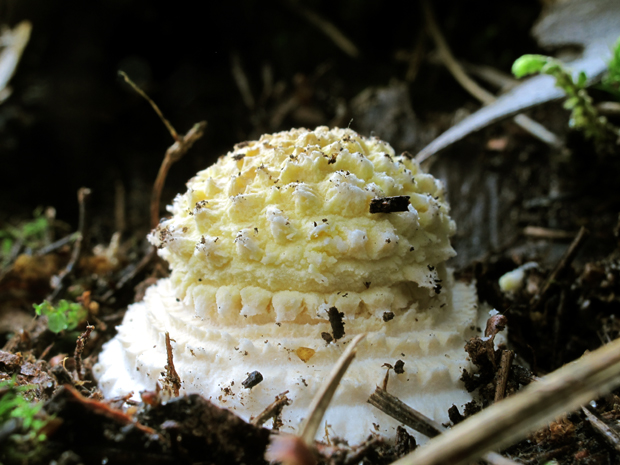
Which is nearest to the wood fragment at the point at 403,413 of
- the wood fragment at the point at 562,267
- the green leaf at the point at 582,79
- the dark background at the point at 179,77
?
the wood fragment at the point at 562,267

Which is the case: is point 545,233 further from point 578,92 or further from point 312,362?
point 312,362

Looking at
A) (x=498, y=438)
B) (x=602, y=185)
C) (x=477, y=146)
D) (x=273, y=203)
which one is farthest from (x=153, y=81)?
(x=498, y=438)

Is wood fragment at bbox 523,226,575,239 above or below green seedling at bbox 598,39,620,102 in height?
below

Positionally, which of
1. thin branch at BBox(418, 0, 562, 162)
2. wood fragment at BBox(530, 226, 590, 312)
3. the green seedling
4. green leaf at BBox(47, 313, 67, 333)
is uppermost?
thin branch at BBox(418, 0, 562, 162)

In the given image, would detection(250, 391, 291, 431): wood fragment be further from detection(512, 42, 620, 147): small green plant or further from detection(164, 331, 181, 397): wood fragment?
detection(512, 42, 620, 147): small green plant

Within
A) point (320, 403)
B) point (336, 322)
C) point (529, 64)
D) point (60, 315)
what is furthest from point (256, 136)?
point (320, 403)

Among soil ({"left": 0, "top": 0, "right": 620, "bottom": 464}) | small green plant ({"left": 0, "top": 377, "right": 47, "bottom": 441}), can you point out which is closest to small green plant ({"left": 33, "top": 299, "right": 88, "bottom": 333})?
soil ({"left": 0, "top": 0, "right": 620, "bottom": 464})
